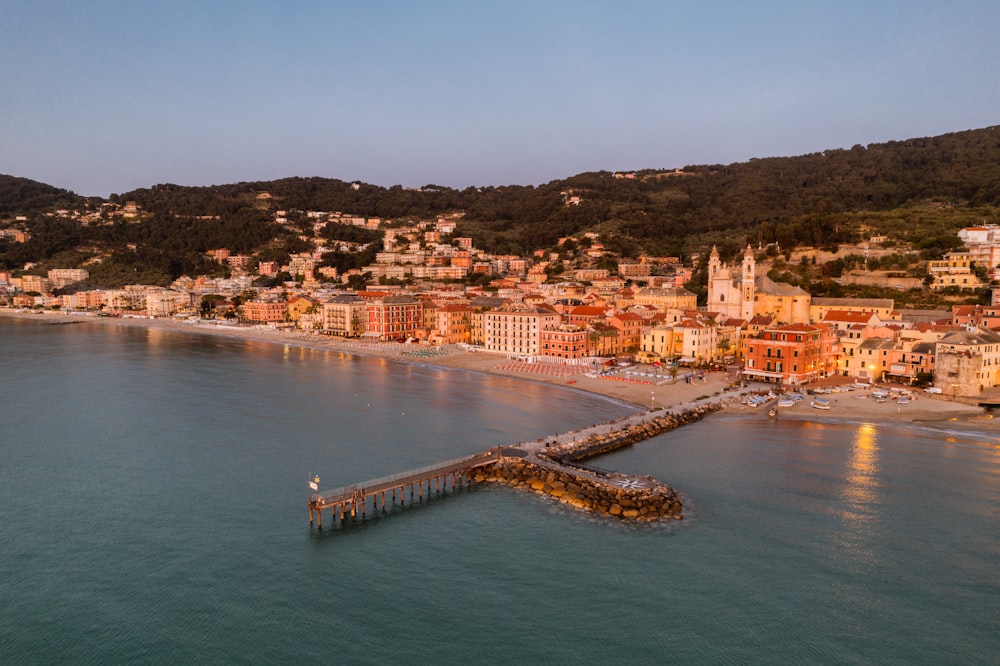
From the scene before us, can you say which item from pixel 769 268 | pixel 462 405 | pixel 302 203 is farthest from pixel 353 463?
pixel 302 203

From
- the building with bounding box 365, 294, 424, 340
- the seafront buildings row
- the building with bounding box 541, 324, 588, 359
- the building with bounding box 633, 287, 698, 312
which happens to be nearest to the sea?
the seafront buildings row

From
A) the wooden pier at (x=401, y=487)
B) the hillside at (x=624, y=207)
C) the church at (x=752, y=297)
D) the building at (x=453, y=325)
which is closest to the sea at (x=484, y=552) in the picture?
the wooden pier at (x=401, y=487)

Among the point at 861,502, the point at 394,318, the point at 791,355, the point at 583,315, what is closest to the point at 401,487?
the point at 861,502

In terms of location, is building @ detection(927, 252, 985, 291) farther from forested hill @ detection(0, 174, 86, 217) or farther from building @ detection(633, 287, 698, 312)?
forested hill @ detection(0, 174, 86, 217)

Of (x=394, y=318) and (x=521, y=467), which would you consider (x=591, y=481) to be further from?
(x=394, y=318)

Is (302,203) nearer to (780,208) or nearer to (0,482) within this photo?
(780,208)

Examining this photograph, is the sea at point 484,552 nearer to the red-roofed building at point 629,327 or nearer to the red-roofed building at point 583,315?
the red-roofed building at point 629,327

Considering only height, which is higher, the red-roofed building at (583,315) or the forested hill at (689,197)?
the forested hill at (689,197)
